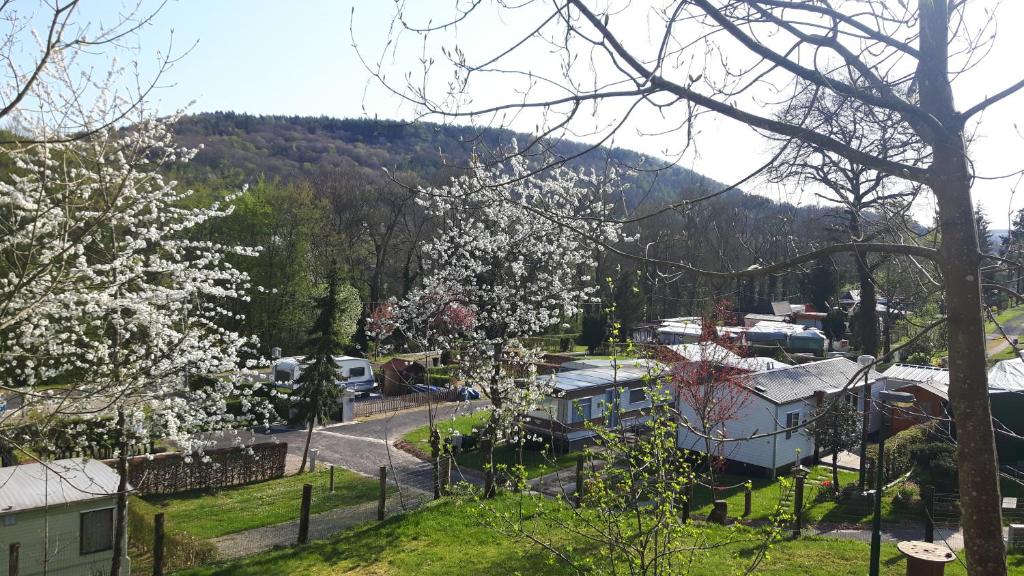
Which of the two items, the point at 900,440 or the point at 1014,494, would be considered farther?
the point at 900,440

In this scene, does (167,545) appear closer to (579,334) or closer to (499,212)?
(499,212)

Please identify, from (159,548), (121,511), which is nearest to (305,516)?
(159,548)

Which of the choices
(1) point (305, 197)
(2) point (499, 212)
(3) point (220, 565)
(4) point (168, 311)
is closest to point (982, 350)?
(3) point (220, 565)

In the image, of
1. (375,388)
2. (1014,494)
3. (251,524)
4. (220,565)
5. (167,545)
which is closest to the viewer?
(220,565)

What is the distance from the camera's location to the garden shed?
928cm

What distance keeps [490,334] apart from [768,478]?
8.01 metres

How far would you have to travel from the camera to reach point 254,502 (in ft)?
48.2

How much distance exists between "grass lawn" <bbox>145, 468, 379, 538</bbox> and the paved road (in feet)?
2.96

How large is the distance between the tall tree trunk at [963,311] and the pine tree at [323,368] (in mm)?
18490

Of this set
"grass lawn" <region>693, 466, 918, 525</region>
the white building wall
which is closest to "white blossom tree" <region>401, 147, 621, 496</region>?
"grass lawn" <region>693, 466, 918, 525</region>

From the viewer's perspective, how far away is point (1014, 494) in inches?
554

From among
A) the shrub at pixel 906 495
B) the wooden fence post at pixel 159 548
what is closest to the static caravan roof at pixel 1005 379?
the shrub at pixel 906 495

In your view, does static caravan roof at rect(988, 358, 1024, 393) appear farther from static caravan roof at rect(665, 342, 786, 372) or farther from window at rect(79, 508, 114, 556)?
window at rect(79, 508, 114, 556)

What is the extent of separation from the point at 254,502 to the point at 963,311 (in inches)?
595
